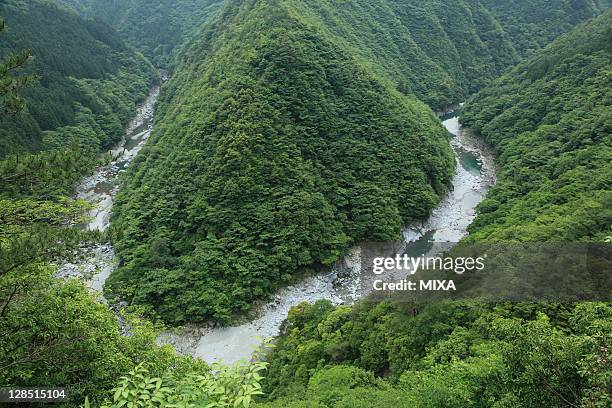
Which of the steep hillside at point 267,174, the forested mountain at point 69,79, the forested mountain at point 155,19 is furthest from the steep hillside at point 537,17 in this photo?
the forested mountain at point 69,79

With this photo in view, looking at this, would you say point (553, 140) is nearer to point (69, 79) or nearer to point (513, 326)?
point (513, 326)

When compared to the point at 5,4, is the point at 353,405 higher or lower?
lower

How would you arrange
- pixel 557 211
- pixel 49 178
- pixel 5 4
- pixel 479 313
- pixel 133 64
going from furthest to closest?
pixel 133 64 < pixel 5 4 < pixel 557 211 < pixel 479 313 < pixel 49 178

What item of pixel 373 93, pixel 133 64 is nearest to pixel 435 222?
pixel 373 93

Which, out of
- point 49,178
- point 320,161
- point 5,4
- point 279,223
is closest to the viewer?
point 49,178

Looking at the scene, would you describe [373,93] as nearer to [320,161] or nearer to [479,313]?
[320,161]

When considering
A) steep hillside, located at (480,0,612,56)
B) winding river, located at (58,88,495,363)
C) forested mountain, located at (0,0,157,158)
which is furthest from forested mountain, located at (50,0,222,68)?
steep hillside, located at (480,0,612,56)
